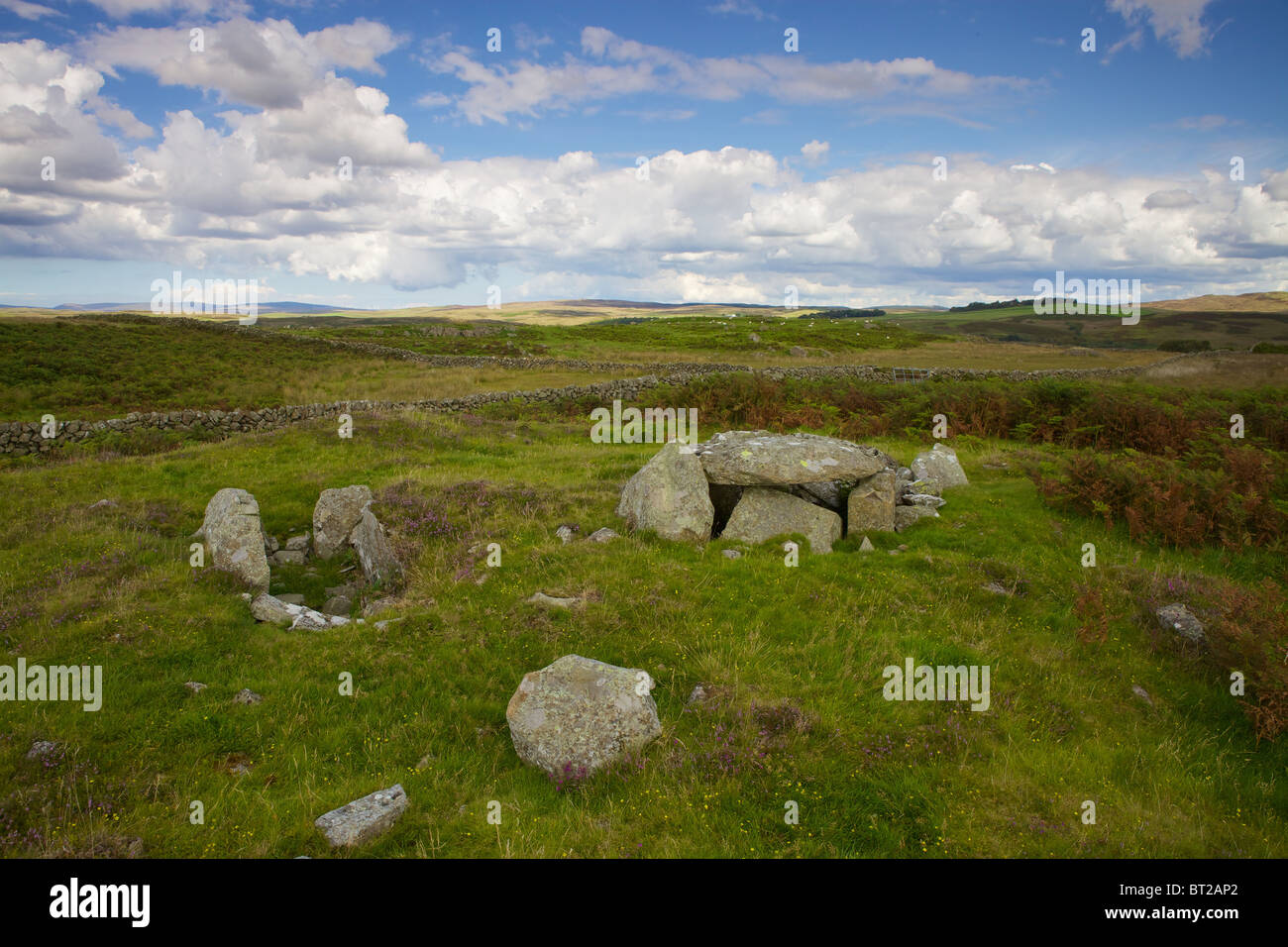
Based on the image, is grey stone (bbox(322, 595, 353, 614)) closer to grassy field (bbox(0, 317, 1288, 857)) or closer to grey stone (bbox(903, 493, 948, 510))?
grassy field (bbox(0, 317, 1288, 857))

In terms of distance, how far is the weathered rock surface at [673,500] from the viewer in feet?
44.0

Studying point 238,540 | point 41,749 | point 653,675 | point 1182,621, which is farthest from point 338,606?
point 1182,621

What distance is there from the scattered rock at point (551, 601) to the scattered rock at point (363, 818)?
4036 mm

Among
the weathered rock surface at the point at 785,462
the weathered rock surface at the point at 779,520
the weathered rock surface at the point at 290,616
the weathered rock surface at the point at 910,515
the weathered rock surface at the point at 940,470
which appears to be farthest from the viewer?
the weathered rock surface at the point at 940,470

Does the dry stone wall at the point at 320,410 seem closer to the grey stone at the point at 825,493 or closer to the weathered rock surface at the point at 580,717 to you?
the grey stone at the point at 825,493

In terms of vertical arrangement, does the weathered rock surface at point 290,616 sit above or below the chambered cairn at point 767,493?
below

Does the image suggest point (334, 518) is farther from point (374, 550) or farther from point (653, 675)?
point (653, 675)

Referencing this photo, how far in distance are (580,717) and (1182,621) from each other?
381 inches

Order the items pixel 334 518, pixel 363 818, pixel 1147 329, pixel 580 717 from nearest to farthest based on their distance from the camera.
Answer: pixel 363 818 → pixel 580 717 → pixel 334 518 → pixel 1147 329

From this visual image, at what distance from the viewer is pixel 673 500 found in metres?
13.7

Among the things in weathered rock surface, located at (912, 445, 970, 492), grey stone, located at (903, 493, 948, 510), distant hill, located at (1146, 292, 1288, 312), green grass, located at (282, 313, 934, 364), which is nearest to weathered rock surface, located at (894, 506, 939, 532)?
grey stone, located at (903, 493, 948, 510)

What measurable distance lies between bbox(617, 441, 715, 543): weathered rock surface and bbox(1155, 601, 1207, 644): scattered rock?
7.77 meters

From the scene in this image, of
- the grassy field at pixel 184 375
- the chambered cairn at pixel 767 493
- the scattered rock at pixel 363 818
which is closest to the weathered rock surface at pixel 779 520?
the chambered cairn at pixel 767 493

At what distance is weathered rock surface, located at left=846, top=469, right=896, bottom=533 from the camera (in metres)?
14.1
